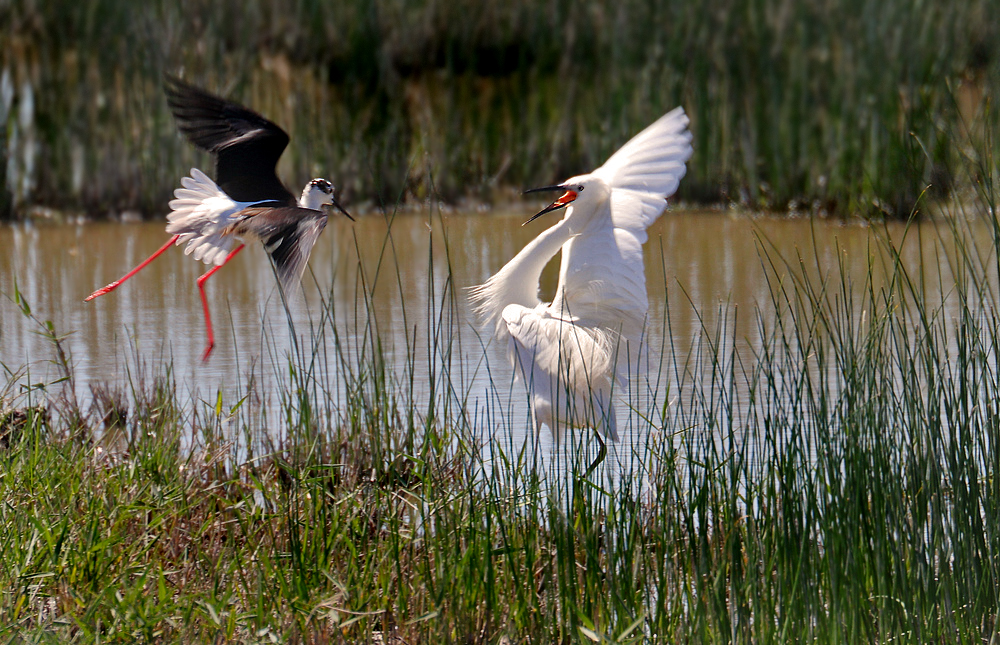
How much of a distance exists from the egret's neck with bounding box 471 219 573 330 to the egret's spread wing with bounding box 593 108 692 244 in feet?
0.48

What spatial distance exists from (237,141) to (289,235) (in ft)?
2.33

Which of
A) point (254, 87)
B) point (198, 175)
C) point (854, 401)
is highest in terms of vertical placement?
point (254, 87)

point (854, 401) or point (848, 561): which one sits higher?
point (854, 401)

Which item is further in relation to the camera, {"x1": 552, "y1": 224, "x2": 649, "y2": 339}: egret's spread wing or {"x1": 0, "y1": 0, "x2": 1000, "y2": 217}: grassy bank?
{"x1": 0, "y1": 0, "x2": 1000, "y2": 217}: grassy bank

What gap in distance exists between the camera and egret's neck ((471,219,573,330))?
2.71 m

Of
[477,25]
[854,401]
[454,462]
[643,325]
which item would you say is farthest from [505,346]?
[477,25]

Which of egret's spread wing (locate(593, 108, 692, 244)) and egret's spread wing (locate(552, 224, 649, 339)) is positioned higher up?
egret's spread wing (locate(593, 108, 692, 244))

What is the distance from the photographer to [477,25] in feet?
24.3

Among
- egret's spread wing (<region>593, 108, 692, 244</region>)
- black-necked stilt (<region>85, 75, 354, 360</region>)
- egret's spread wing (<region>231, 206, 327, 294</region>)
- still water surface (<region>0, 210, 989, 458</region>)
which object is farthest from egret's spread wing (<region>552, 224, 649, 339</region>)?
black-necked stilt (<region>85, 75, 354, 360</region>)

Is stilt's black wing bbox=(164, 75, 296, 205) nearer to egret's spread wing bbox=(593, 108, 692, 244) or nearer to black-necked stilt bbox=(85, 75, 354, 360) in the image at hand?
black-necked stilt bbox=(85, 75, 354, 360)

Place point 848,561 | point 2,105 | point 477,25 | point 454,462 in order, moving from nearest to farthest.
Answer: point 848,561, point 454,462, point 2,105, point 477,25

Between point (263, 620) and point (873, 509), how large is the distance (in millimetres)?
890

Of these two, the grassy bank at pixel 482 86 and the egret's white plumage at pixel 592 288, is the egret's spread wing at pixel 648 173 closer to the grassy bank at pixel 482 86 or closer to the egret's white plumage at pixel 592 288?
the egret's white plumage at pixel 592 288

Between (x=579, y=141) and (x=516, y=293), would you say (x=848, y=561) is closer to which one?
(x=516, y=293)
